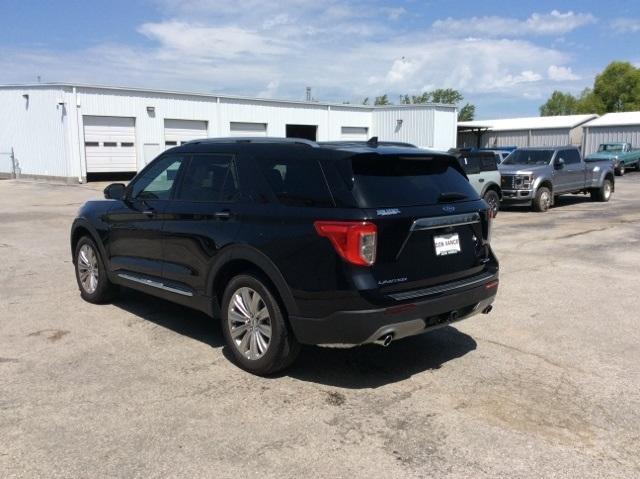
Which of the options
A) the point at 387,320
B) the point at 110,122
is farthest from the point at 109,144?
the point at 387,320

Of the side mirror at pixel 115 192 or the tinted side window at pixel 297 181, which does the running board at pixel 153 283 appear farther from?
the tinted side window at pixel 297 181

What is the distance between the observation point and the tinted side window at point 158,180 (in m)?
5.59

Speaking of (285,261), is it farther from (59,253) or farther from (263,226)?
(59,253)

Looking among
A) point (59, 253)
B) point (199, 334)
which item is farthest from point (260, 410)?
point (59, 253)

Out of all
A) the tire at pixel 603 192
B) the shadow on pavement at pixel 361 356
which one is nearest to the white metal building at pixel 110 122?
the tire at pixel 603 192

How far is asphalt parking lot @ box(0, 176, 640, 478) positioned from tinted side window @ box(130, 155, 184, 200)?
130 centimetres

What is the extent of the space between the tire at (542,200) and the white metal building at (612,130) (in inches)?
1272

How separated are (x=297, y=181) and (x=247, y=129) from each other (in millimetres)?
28821

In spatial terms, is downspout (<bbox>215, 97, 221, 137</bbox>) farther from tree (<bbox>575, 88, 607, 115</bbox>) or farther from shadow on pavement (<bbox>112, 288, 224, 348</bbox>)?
tree (<bbox>575, 88, 607, 115</bbox>)

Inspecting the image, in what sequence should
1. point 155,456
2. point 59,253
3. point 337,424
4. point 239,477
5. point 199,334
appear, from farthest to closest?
point 59,253 → point 199,334 → point 337,424 → point 155,456 → point 239,477

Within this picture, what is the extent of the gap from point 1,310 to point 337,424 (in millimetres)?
4515

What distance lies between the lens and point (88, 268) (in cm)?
683

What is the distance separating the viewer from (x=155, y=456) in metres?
3.44

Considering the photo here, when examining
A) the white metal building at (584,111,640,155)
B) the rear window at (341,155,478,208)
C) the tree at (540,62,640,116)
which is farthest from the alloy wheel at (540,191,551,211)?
the tree at (540,62,640,116)
